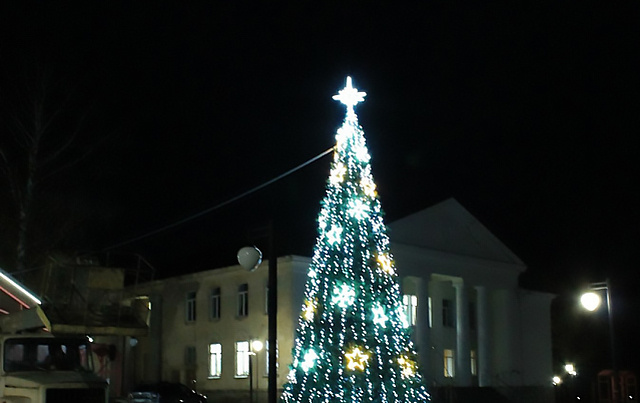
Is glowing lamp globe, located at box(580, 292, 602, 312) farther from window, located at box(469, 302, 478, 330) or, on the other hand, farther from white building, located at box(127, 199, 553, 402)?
window, located at box(469, 302, 478, 330)

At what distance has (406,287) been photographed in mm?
42031

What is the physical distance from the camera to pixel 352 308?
1912 cm

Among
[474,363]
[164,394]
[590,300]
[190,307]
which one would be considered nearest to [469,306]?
[474,363]

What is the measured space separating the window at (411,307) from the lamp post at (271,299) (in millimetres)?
27183

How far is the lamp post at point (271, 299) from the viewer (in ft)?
48.2

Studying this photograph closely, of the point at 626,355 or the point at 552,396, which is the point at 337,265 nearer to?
the point at 552,396

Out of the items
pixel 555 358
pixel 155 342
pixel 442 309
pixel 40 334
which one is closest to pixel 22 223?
pixel 155 342

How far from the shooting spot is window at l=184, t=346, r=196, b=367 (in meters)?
41.4

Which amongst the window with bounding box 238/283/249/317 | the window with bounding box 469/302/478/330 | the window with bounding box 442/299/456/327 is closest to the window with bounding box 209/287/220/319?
the window with bounding box 238/283/249/317

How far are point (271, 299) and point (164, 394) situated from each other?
19.3 metres

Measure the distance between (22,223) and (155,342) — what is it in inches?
548

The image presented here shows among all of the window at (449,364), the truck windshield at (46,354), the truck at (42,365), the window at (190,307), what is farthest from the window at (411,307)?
the truck windshield at (46,354)

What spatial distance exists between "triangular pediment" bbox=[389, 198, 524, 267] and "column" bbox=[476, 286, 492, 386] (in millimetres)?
2136

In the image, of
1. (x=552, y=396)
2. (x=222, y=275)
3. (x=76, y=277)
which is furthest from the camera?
(x=552, y=396)
